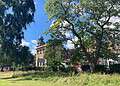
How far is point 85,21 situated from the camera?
191 feet

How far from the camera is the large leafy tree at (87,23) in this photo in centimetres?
5706

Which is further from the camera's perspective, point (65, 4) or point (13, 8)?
point (13, 8)

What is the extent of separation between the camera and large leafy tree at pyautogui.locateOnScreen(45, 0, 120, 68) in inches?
2247

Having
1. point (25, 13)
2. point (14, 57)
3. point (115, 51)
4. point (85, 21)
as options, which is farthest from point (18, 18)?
point (115, 51)

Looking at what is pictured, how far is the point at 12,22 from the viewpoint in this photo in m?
61.7

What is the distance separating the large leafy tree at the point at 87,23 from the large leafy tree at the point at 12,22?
212 inches

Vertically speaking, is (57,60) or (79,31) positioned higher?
(79,31)

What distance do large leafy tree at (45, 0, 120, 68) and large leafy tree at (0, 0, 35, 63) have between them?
538cm

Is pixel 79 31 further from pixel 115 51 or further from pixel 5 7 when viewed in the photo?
pixel 5 7

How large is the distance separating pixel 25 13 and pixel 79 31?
9.26 meters

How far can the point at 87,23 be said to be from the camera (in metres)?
58.3

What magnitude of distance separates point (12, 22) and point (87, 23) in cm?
1176

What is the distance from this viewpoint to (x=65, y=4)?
58.1 meters

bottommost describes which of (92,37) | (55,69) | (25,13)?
(55,69)
